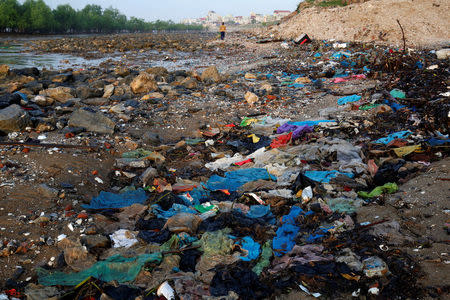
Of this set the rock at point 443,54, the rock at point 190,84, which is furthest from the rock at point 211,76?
the rock at point 443,54

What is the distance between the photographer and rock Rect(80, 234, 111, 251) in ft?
10.5

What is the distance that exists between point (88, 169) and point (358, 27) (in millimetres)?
15076

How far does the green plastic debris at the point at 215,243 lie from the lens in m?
3.06

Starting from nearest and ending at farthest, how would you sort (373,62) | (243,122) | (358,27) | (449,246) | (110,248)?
1. (449,246)
2. (110,248)
3. (243,122)
4. (373,62)
5. (358,27)

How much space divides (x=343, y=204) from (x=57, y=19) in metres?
56.3

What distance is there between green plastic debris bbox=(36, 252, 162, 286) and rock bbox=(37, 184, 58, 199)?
1.35 metres

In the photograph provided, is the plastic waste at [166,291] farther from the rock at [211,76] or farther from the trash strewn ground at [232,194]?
the rock at [211,76]

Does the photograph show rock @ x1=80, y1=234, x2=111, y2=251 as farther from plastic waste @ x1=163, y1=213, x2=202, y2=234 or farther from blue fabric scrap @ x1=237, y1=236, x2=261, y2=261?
blue fabric scrap @ x1=237, y1=236, x2=261, y2=261

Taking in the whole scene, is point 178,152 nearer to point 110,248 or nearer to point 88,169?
point 88,169

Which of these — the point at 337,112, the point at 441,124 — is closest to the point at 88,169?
the point at 337,112

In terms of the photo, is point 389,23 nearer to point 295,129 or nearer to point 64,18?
point 295,129

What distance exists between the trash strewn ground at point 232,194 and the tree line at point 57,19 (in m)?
39.1

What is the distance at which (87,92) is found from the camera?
8.59 meters

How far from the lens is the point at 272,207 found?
3939 mm
